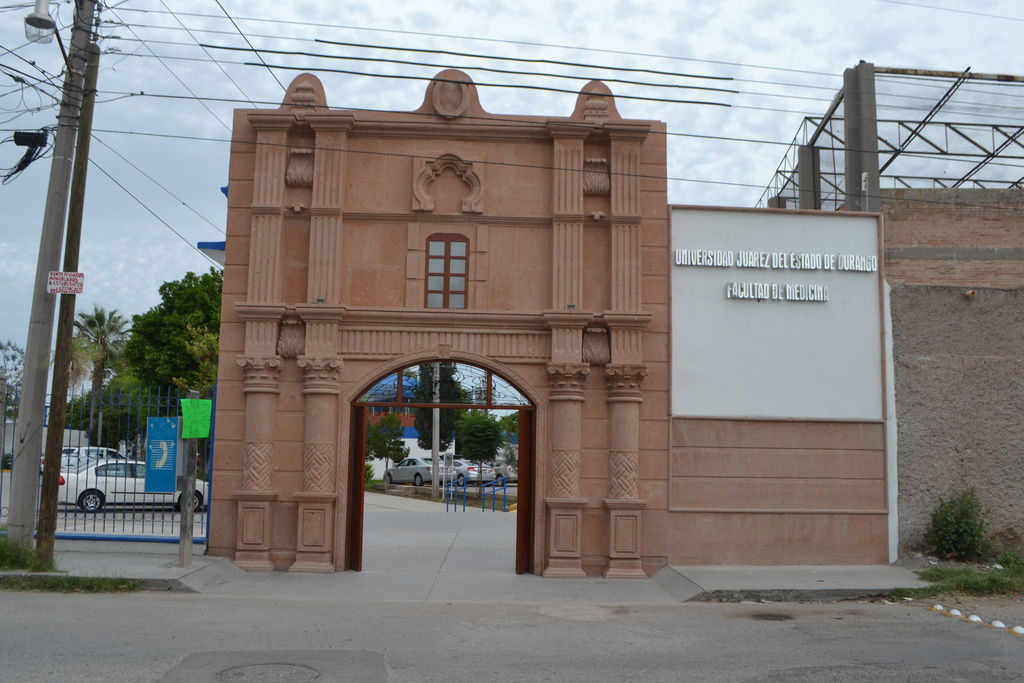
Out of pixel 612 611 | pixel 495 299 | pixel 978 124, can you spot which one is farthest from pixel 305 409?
pixel 978 124

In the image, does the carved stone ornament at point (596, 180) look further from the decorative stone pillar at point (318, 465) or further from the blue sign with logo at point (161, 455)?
the blue sign with logo at point (161, 455)

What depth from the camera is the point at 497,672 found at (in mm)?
7402

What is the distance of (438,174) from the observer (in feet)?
45.7

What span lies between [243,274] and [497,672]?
8.38 m

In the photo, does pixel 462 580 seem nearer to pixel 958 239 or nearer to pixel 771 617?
pixel 771 617

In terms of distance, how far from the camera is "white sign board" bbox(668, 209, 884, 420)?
45.1 ft

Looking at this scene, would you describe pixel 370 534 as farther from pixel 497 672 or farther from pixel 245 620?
pixel 497 672

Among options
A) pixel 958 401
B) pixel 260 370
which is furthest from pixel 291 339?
pixel 958 401

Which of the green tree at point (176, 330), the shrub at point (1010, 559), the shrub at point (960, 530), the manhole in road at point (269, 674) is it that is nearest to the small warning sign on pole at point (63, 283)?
the manhole in road at point (269, 674)

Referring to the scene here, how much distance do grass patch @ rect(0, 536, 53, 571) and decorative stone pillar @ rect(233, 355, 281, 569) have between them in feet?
8.51

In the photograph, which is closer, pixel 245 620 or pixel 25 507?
pixel 245 620

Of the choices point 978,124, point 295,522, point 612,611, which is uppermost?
point 978,124

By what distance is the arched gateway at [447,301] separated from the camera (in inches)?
517

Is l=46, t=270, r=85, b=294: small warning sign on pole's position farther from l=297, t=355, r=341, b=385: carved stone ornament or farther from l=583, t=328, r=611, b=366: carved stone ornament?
l=583, t=328, r=611, b=366: carved stone ornament
